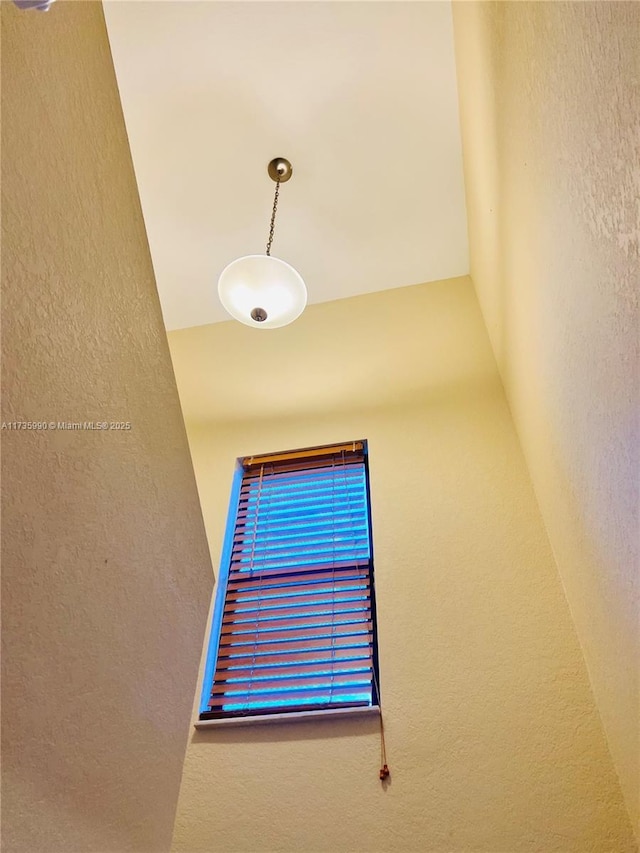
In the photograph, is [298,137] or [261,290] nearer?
[261,290]

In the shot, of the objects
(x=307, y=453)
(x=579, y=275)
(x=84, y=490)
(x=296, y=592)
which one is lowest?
(x=84, y=490)

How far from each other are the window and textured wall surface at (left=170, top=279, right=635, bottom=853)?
9 cm

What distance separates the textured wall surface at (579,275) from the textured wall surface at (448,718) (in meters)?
0.12

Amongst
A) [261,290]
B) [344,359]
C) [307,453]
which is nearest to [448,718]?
[307,453]

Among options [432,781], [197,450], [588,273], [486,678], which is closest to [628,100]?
[588,273]

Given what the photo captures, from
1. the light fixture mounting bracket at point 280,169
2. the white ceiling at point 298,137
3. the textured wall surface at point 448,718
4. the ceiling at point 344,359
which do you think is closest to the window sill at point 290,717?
the textured wall surface at point 448,718

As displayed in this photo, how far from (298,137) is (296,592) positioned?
7.84 ft

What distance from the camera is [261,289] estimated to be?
98.4 inches

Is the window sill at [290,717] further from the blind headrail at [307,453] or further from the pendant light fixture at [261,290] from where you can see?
the pendant light fixture at [261,290]

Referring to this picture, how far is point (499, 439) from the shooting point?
2732 millimetres

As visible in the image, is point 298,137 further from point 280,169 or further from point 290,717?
point 290,717

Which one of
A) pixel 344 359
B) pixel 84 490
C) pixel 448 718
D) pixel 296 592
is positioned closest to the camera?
pixel 84 490

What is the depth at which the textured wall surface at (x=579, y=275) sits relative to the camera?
117 centimetres

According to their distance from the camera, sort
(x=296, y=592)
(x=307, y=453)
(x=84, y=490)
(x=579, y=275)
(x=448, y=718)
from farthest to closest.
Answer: (x=307, y=453) < (x=296, y=592) < (x=448, y=718) < (x=579, y=275) < (x=84, y=490)
